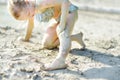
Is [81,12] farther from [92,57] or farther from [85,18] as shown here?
[92,57]

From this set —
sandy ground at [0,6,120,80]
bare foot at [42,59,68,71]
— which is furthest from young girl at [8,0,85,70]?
sandy ground at [0,6,120,80]

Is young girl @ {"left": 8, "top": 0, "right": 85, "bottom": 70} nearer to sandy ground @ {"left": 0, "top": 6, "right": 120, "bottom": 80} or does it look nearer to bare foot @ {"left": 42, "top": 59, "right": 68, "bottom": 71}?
bare foot @ {"left": 42, "top": 59, "right": 68, "bottom": 71}

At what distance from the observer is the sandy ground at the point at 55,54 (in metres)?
3.36

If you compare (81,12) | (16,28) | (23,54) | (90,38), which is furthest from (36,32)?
(81,12)

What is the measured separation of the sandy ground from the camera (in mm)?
3363

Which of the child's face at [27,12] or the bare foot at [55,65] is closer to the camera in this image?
the bare foot at [55,65]

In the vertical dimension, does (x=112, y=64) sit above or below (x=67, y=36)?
below

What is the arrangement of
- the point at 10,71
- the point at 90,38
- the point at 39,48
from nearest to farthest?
the point at 10,71 < the point at 39,48 < the point at 90,38

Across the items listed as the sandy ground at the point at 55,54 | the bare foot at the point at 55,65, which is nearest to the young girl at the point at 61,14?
the bare foot at the point at 55,65

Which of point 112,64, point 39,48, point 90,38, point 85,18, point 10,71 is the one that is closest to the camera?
point 10,71

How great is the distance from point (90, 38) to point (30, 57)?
1447 millimetres

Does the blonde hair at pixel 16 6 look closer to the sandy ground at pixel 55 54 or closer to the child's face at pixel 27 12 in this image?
the child's face at pixel 27 12

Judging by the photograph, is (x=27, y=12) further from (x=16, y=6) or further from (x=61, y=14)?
(x=61, y=14)

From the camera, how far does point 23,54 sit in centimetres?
383
